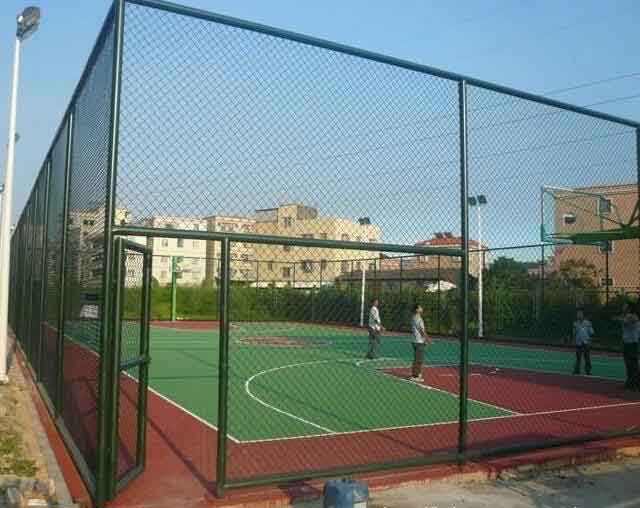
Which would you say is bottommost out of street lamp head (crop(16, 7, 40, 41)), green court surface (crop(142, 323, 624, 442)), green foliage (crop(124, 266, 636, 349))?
green court surface (crop(142, 323, 624, 442))

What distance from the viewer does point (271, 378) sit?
15023mm

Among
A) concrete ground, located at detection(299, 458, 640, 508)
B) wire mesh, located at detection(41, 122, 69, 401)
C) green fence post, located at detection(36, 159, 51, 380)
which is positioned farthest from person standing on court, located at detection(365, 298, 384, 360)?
concrete ground, located at detection(299, 458, 640, 508)

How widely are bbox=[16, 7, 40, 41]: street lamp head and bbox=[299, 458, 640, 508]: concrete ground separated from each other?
11920 mm

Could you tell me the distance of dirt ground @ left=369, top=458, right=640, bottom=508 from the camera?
6.07 meters

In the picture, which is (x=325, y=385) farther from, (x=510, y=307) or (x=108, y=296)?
(x=510, y=307)

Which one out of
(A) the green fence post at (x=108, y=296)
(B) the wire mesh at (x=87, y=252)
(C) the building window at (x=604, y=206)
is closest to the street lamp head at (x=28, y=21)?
(B) the wire mesh at (x=87, y=252)

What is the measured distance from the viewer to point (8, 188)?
1350cm

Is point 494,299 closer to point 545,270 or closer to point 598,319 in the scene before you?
point 545,270

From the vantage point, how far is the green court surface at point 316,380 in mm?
10266

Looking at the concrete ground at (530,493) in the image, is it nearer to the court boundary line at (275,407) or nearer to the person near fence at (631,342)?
the court boundary line at (275,407)

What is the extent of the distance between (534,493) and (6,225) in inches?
451

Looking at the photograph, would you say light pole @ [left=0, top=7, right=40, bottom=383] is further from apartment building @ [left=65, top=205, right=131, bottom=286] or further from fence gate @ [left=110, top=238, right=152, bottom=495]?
fence gate @ [left=110, top=238, right=152, bottom=495]

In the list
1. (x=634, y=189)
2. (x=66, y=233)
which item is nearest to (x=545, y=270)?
(x=634, y=189)

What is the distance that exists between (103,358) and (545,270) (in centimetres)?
2572
